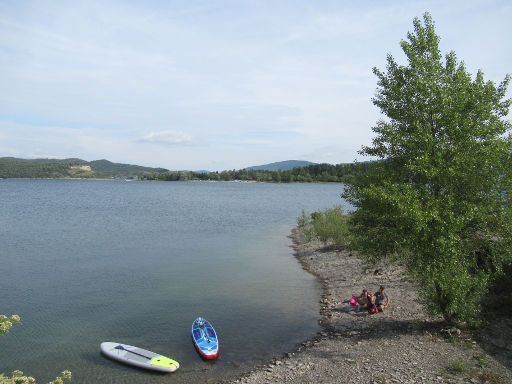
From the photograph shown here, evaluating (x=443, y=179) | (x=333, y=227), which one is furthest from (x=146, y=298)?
(x=333, y=227)

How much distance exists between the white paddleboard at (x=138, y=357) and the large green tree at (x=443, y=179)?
35.8 ft

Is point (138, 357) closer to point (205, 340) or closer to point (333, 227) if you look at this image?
point (205, 340)

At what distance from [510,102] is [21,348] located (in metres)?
26.3

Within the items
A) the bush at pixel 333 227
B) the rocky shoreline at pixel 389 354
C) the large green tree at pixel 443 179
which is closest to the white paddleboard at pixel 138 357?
the rocky shoreline at pixel 389 354

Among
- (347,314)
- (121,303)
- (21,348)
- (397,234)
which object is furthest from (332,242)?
(21,348)

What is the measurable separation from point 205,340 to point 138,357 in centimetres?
340

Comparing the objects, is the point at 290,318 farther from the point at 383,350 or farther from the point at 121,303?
the point at 121,303

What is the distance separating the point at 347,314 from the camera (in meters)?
26.6

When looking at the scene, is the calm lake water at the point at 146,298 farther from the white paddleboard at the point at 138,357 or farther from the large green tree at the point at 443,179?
the large green tree at the point at 443,179

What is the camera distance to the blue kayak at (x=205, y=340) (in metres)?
20.9

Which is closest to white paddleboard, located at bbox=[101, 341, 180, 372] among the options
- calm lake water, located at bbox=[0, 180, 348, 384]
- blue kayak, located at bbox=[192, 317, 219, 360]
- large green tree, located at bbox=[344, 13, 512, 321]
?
calm lake water, located at bbox=[0, 180, 348, 384]

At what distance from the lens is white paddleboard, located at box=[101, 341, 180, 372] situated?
1937cm

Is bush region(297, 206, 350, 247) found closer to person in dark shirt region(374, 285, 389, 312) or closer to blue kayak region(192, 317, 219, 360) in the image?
person in dark shirt region(374, 285, 389, 312)

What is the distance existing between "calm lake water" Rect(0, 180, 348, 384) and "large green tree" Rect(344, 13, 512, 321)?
8.17 metres
